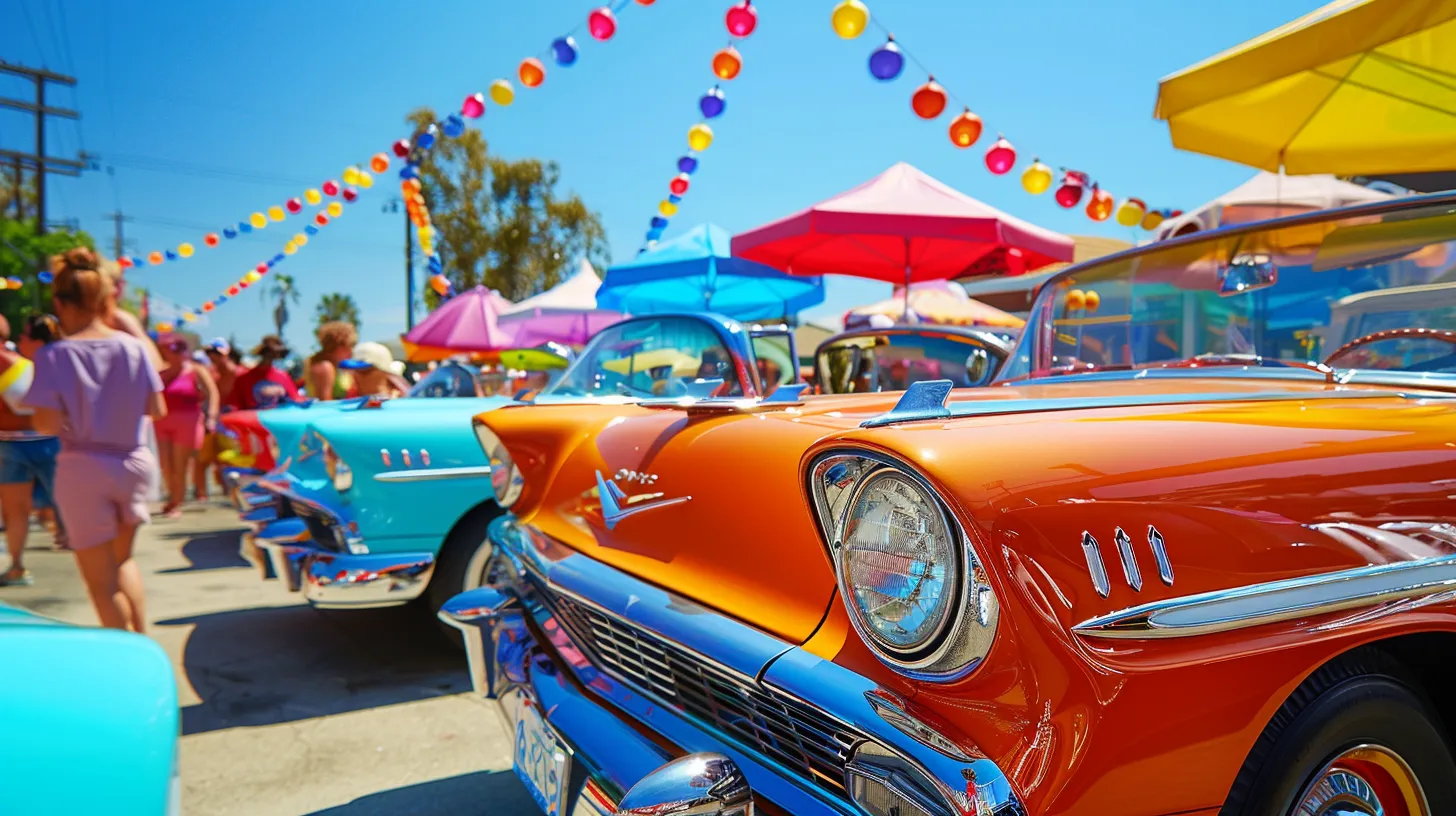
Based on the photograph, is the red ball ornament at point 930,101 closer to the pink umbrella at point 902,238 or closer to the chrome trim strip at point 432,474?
the pink umbrella at point 902,238

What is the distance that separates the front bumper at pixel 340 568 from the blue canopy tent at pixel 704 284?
4.87 meters

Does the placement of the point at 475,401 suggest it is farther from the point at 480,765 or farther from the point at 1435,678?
the point at 1435,678

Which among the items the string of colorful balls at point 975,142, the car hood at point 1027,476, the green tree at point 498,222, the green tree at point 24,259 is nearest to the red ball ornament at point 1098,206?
the string of colorful balls at point 975,142

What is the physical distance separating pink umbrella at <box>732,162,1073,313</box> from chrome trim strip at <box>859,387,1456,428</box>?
471cm

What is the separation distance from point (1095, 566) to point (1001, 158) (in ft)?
20.9

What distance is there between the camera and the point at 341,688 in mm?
3555

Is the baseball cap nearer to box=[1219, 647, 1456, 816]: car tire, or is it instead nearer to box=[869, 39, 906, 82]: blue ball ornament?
box=[869, 39, 906, 82]: blue ball ornament

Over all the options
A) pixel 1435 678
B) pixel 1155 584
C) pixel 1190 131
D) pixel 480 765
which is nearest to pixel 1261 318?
pixel 1435 678

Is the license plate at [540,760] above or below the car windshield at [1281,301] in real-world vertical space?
below

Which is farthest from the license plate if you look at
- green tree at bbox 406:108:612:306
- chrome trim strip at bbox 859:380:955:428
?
green tree at bbox 406:108:612:306

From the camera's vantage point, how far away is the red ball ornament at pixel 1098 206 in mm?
7062

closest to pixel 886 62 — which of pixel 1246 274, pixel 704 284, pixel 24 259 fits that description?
pixel 704 284

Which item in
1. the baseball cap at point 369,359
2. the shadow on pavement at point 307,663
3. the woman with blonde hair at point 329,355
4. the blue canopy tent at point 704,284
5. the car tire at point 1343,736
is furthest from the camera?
the blue canopy tent at point 704,284

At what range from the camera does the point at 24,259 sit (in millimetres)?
31438
